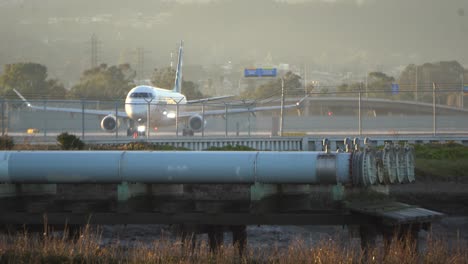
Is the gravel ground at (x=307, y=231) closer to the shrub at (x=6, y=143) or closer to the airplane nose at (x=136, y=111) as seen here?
the shrub at (x=6, y=143)

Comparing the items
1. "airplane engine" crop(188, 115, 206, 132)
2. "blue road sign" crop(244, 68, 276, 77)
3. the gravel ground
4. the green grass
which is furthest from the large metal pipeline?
"blue road sign" crop(244, 68, 276, 77)

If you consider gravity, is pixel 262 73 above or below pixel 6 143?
above

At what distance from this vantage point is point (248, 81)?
18925cm

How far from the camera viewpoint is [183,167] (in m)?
16.2

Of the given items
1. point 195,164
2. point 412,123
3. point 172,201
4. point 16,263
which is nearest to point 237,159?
point 195,164

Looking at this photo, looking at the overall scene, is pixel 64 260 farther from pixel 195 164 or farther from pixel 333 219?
pixel 333 219

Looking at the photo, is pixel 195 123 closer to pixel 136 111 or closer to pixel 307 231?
pixel 136 111

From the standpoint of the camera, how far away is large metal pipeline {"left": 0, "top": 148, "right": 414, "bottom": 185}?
52.1 feet

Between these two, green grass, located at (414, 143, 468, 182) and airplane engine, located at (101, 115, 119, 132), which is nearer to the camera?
green grass, located at (414, 143, 468, 182)

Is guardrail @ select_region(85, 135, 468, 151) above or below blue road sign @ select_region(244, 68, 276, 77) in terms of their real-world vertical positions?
below

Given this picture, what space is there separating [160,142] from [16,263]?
19109mm

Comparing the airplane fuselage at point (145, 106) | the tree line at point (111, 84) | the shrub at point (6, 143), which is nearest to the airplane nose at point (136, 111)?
the airplane fuselage at point (145, 106)

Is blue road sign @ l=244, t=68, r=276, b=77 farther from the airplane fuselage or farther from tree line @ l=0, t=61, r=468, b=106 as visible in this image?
tree line @ l=0, t=61, r=468, b=106

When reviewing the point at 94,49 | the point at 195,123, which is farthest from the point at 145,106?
the point at 94,49
